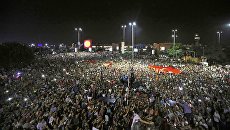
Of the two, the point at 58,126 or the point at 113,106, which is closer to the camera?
the point at 58,126

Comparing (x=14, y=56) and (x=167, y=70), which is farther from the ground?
(x=14, y=56)

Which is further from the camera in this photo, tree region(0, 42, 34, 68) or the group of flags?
tree region(0, 42, 34, 68)

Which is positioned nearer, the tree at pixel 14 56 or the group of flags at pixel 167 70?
the group of flags at pixel 167 70

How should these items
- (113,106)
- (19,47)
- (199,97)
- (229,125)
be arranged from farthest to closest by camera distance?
1. (19,47)
2. (199,97)
3. (113,106)
4. (229,125)

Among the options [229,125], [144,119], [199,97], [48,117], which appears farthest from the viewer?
[199,97]

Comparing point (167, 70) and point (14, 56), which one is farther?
point (14, 56)

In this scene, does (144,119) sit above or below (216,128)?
above

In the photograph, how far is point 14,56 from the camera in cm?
5809

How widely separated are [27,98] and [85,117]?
751cm

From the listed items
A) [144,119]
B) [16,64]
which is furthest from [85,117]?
[16,64]

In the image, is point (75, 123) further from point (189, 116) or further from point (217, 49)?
point (217, 49)

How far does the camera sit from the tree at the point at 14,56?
181 feet

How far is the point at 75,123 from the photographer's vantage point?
11391 mm

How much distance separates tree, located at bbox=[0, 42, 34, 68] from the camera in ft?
181
